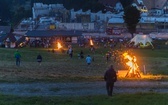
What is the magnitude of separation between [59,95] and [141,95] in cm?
345

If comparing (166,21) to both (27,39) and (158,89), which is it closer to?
(27,39)

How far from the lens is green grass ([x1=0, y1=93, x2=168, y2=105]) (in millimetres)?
18531

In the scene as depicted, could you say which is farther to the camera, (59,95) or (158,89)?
(158,89)

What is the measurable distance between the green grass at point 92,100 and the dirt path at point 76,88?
1926mm

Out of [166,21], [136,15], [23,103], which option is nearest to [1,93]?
[23,103]

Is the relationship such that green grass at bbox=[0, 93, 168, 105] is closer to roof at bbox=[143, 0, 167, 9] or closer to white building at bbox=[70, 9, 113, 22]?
white building at bbox=[70, 9, 113, 22]

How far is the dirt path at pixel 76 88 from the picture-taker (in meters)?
22.4

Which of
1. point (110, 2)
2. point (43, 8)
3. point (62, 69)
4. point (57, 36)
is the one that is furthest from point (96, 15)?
point (62, 69)

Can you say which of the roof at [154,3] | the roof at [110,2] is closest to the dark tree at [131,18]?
the roof at [110,2]

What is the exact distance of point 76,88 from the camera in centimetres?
2406

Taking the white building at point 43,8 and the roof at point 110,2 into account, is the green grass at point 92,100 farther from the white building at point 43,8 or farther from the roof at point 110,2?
the roof at point 110,2

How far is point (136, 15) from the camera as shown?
109562 millimetres

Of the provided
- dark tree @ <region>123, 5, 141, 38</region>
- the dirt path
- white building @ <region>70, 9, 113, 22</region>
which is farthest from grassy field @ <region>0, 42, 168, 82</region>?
white building @ <region>70, 9, 113, 22</region>

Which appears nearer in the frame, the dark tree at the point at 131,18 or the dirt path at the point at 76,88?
the dirt path at the point at 76,88
